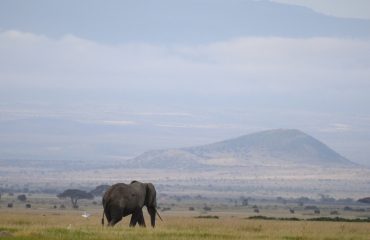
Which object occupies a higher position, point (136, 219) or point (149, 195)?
A: point (149, 195)

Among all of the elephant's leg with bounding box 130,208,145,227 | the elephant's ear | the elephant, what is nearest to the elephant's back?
the elephant

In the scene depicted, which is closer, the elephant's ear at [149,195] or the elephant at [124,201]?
the elephant at [124,201]

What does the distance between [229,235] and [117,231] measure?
4399 millimetres

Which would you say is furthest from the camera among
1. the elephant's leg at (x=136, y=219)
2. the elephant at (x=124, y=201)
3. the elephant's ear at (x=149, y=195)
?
the elephant's ear at (x=149, y=195)

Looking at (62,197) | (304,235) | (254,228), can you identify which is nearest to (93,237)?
(304,235)

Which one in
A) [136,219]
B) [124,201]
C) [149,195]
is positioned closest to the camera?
[124,201]

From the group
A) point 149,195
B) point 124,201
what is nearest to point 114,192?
point 124,201

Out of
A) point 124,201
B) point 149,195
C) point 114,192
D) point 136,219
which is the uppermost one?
point 114,192

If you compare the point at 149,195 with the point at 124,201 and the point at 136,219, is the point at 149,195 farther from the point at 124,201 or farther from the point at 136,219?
the point at 124,201

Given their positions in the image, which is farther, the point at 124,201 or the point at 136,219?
the point at 136,219

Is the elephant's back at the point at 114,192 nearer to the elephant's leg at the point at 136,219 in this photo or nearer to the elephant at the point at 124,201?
the elephant at the point at 124,201

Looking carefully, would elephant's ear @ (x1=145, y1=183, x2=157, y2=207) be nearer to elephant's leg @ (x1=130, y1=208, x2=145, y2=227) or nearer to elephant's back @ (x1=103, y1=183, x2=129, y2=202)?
elephant's leg @ (x1=130, y1=208, x2=145, y2=227)

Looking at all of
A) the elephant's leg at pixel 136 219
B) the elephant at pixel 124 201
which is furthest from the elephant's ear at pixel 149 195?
the elephant's leg at pixel 136 219

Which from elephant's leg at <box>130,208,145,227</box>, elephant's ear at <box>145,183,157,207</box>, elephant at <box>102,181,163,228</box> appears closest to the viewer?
elephant at <box>102,181,163,228</box>
